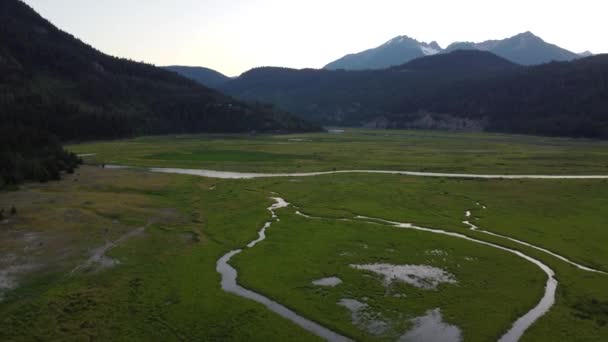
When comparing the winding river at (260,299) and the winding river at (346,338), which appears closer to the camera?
the winding river at (260,299)

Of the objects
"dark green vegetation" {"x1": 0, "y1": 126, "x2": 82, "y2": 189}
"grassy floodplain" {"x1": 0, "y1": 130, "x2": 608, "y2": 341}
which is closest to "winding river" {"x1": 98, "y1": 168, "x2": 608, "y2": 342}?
"grassy floodplain" {"x1": 0, "y1": 130, "x2": 608, "y2": 341}

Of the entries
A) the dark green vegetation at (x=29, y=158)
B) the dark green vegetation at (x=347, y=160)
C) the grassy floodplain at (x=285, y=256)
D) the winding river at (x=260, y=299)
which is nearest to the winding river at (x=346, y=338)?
the winding river at (x=260, y=299)

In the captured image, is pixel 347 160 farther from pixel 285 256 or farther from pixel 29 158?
pixel 285 256

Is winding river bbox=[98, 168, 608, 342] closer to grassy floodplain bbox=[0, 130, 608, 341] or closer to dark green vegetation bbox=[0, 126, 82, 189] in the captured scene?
grassy floodplain bbox=[0, 130, 608, 341]

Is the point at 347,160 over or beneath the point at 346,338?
over

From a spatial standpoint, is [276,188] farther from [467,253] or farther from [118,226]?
[467,253]

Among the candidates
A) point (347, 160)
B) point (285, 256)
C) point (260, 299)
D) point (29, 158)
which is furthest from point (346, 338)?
point (347, 160)

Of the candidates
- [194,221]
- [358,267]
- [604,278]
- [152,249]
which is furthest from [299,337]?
[194,221]

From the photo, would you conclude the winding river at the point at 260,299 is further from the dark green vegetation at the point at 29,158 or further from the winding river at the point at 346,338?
the dark green vegetation at the point at 29,158
